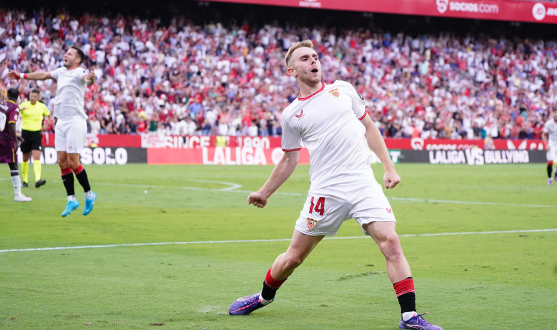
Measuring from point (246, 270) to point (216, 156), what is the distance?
84.4 ft

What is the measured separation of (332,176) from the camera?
16.7 feet

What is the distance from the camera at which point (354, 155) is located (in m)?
5.15

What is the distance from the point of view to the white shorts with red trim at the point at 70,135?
36.4ft

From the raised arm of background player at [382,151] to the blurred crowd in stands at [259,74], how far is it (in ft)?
87.3

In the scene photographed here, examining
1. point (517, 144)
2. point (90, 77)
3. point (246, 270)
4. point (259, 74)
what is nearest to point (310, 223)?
point (246, 270)

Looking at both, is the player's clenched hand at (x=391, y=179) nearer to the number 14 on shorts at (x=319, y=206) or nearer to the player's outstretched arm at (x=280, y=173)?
the number 14 on shorts at (x=319, y=206)

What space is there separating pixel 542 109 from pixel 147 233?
129 feet

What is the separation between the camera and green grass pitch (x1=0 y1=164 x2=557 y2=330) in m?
5.18

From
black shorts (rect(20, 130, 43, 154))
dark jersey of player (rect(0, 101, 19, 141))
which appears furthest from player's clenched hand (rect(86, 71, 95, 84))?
black shorts (rect(20, 130, 43, 154))

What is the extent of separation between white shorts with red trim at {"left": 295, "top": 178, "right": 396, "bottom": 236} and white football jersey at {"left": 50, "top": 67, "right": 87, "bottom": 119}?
23.2 ft

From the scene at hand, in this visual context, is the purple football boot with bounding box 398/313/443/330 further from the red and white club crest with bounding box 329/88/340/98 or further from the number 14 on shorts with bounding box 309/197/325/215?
the red and white club crest with bounding box 329/88/340/98

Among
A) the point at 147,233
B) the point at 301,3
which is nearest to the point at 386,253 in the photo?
the point at 147,233

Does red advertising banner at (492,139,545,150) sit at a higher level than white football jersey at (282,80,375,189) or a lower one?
lower

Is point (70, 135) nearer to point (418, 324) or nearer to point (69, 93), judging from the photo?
point (69, 93)
